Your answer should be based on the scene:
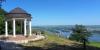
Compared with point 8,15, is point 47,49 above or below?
below

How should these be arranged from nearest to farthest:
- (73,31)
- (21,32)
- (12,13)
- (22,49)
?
(22,49), (12,13), (21,32), (73,31)

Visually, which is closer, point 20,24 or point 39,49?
point 39,49

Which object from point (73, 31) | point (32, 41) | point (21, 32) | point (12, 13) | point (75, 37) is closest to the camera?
point (32, 41)

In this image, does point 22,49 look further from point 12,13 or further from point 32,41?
point 12,13

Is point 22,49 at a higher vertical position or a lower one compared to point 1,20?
lower

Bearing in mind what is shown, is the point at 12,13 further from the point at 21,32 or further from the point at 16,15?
the point at 21,32

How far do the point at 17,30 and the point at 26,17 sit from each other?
Result: 7397mm

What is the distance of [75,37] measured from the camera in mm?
53875

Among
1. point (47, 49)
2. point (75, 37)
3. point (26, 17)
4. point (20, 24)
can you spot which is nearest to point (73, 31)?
point (75, 37)

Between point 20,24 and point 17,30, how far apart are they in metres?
1.12

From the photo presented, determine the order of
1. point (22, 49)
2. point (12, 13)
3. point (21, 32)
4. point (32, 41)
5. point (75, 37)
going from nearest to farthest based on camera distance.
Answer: point (22, 49) < point (32, 41) < point (12, 13) < point (21, 32) < point (75, 37)

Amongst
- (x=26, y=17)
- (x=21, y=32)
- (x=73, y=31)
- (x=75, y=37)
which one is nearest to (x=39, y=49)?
(x=26, y=17)

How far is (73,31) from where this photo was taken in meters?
57.8

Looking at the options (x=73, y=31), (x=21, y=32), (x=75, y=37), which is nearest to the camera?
(x=21, y=32)
